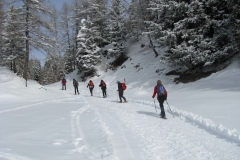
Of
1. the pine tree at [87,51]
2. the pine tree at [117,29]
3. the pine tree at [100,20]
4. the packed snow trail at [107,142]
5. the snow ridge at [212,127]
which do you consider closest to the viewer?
the packed snow trail at [107,142]

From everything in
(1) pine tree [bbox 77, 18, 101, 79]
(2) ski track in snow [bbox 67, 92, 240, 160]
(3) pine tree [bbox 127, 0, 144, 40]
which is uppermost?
(3) pine tree [bbox 127, 0, 144, 40]

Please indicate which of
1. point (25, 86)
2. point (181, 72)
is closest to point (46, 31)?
point (25, 86)

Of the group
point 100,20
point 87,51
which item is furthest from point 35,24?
point 100,20

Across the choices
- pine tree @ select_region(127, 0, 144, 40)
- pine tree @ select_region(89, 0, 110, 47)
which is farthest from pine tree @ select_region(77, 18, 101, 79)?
pine tree @ select_region(127, 0, 144, 40)

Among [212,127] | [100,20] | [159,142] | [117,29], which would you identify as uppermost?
[100,20]

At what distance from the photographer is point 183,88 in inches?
669

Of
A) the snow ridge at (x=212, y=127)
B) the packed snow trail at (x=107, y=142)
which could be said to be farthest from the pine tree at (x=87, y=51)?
the packed snow trail at (x=107, y=142)

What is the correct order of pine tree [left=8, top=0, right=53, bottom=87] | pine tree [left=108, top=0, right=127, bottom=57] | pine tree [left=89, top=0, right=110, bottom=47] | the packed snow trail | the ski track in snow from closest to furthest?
the packed snow trail, the ski track in snow, pine tree [left=8, top=0, right=53, bottom=87], pine tree [left=108, top=0, right=127, bottom=57], pine tree [left=89, top=0, right=110, bottom=47]

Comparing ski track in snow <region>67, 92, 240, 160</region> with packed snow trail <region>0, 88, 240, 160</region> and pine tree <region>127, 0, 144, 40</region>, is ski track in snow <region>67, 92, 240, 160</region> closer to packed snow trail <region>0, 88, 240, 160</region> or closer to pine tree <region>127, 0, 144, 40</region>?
packed snow trail <region>0, 88, 240, 160</region>

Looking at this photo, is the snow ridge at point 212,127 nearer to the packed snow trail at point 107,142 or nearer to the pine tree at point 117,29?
the packed snow trail at point 107,142

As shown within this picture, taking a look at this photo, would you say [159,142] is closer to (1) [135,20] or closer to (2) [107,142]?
(2) [107,142]

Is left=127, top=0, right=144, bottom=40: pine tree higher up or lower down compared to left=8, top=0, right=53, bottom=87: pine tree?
higher up

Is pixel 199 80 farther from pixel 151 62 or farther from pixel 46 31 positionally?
pixel 46 31

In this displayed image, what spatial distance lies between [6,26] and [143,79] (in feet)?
46.9
